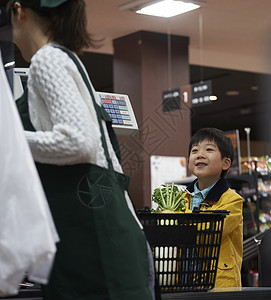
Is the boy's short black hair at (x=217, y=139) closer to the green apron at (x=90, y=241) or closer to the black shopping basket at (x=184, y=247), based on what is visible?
the black shopping basket at (x=184, y=247)

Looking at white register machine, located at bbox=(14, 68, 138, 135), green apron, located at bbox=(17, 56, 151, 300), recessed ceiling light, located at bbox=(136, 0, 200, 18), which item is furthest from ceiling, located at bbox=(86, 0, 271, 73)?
green apron, located at bbox=(17, 56, 151, 300)

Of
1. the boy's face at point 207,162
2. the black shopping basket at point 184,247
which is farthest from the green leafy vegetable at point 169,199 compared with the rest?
the boy's face at point 207,162

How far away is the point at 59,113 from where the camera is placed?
154cm

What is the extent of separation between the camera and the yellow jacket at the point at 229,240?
242 centimetres

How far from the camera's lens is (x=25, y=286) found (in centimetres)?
217

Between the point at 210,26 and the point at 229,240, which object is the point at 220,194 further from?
the point at 210,26

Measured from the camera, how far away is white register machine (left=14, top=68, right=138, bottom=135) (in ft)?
7.98

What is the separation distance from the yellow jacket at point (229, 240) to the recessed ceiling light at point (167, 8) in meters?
5.20

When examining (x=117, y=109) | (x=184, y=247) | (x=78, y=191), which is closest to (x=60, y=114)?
(x=78, y=191)

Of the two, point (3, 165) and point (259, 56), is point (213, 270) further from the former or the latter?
point (259, 56)

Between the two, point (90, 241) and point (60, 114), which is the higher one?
point (60, 114)

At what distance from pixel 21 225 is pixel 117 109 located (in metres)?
1.24

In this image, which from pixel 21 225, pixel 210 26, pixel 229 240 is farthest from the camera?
pixel 210 26

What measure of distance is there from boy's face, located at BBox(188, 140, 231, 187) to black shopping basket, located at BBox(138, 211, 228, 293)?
615 millimetres
